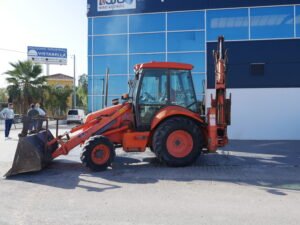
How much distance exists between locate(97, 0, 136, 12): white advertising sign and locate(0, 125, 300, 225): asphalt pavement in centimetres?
1185

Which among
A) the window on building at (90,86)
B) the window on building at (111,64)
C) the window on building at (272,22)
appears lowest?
the window on building at (90,86)

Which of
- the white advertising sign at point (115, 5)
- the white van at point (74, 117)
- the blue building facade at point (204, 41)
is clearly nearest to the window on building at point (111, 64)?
the blue building facade at point (204, 41)

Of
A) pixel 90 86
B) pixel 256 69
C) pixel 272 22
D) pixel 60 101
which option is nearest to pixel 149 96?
pixel 256 69

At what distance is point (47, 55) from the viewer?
1843 inches

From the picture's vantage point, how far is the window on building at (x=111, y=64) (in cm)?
2062

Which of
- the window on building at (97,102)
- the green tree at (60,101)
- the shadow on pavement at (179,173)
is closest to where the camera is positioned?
the shadow on pavement at (179,173)

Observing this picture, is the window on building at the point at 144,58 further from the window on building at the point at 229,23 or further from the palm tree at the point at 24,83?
the palm tree at the point at 24,83

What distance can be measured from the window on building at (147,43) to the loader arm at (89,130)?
10.8m

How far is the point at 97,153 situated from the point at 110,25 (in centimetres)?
1305

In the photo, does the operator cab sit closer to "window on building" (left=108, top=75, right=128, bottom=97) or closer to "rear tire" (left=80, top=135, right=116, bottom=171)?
"rear tire" (left=80, top=135, right=116, bottom=171)

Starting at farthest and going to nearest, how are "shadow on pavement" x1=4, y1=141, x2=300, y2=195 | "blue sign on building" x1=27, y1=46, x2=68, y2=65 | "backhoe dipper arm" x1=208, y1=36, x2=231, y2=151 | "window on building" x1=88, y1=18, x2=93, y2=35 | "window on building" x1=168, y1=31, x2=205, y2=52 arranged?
1. "blue sign on building" x1=27, y1=46, x2=68, y2=65
2. "window on building" x1=88, y1=18, x2=93, y2=35
3. "window on building" x1=168, y1=31, x2=205, y2=52
4. "backhoe dipper arm" x1=208, y1=36, x2=231, y2=151
5. "shadow on pavement" x1=4, y1=141, x2=300, y2=195

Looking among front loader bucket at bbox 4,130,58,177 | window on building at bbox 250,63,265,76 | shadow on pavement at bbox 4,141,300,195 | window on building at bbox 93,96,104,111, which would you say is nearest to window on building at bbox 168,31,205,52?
window on building at bbox 250,63,265,76

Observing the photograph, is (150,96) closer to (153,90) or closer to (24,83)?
(153,90)

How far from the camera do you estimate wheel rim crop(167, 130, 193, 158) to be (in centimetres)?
938
